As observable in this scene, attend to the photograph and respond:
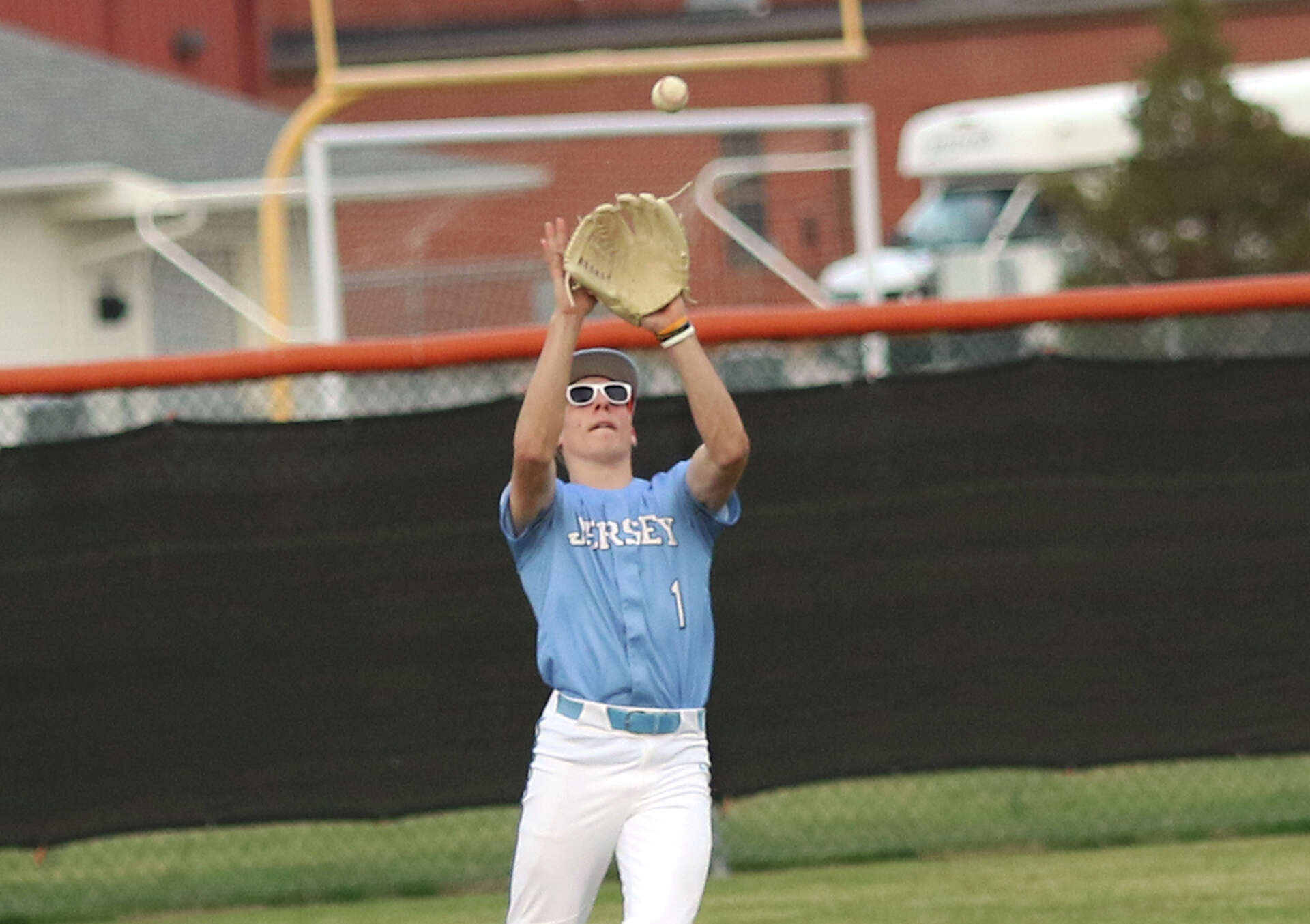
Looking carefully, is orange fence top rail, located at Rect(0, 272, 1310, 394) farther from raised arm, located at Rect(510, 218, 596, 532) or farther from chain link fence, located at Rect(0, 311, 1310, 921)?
raised arm, located at Rect(510, 218, 596, 532)

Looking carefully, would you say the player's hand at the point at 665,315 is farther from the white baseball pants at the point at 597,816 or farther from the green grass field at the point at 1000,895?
the green grass field at the point at 1000,895

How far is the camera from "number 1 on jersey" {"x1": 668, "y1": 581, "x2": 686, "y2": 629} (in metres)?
4.64

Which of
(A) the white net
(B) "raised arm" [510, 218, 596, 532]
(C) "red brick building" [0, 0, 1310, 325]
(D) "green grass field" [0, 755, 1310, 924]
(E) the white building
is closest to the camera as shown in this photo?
(B) "raised arm" [510, 218, 596, 532]

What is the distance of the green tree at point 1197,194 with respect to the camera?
55.5ft

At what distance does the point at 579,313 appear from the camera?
4.52 metres

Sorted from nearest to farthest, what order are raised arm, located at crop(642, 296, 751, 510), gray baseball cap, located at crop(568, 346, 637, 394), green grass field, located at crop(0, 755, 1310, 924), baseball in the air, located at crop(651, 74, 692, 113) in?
raised arm, located at crop(642, 296, 751, 510)
gray baseball cap, located at crop(568, 346, 637, 394)
baseball in the air, located at crop(651, 74, 692, 113)
green grass field, located at crop(0, 755, 1310, 924)

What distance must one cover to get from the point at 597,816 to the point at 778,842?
3154mm

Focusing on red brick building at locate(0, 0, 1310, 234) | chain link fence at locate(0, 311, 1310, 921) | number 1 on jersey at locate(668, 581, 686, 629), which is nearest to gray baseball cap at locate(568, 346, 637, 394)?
number 1 on jersey at locate(668, 581, 686, 629)

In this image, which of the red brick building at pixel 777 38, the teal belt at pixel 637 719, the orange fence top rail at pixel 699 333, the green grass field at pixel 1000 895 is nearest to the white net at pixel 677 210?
the orange fence top rail at pixel 699 333

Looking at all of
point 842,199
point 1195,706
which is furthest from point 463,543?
point 842,199

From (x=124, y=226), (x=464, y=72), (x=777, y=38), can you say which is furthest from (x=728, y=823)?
(x=777, y=38)

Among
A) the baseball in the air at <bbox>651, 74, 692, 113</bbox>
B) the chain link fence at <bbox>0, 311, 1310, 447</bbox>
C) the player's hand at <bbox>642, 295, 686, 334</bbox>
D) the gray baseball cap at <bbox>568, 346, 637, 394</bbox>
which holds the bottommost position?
the chain link fence at <bbox>0, 311, 1310, 447</bbox>

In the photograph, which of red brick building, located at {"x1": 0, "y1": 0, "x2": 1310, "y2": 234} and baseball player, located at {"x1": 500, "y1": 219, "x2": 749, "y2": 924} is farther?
red brick building, located at {"x1": 0, "y1": 0, "x2": 1310, "y2": 234}

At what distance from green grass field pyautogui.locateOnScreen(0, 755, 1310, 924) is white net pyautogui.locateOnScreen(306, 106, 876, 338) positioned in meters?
3.96
